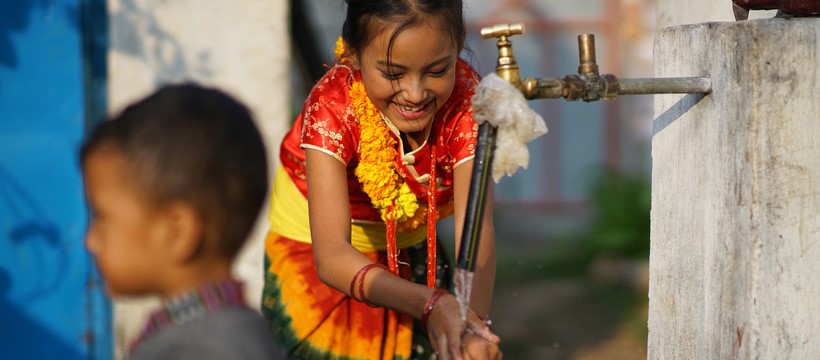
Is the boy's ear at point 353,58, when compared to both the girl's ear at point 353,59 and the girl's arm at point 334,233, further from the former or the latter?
the girl's arm at point 334,233

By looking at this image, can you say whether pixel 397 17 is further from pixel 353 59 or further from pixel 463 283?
pixel 463 283

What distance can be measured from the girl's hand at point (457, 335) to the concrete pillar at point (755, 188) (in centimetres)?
55

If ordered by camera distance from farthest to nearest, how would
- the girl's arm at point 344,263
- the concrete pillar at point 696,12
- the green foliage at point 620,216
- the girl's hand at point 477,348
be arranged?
the green foliage at point 620,216 < the concrete pillar at point 696,12 < the girl's arm at point 344,263 < the girl's hand at point 477,348

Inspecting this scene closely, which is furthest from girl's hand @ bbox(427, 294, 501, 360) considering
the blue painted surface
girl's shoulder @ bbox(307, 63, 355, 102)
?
the blue painted surface

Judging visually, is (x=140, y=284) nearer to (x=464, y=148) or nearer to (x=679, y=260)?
(x=464, y=148)

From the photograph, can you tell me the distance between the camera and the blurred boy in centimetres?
197

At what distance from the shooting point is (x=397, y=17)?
2.65 metres

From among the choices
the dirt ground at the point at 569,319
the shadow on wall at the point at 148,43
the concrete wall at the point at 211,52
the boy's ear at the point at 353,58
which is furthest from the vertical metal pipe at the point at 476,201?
the dirt ground at the point at 569,319

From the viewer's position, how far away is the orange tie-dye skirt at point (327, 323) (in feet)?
10.4

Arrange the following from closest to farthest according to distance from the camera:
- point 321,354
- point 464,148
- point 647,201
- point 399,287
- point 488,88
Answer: point 488,88
point 399,287
point 464,148
point 321,354
point 647,201

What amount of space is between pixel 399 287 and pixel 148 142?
31.0 inches

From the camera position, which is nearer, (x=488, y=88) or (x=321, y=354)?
(x=488, y=88)

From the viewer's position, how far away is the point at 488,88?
2.22 m

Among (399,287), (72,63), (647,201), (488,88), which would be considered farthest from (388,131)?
(647,201)
